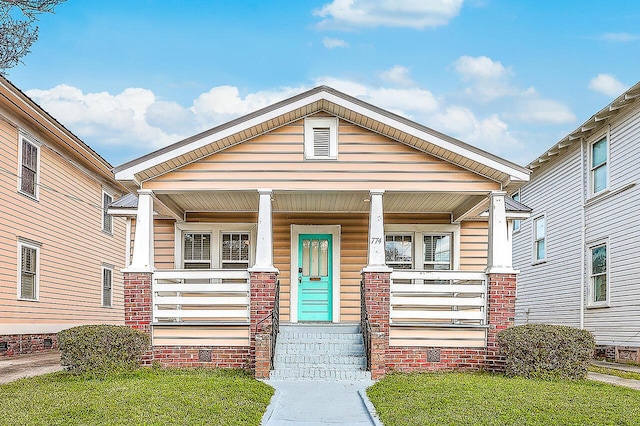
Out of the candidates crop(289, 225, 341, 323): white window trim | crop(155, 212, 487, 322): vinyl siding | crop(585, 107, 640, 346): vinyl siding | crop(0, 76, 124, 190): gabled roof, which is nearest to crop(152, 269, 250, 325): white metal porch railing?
crop(0, 76, 124, 190): gabled roof

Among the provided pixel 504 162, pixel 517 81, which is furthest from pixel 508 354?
pixel 517 81

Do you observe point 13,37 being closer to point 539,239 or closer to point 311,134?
point 311,134

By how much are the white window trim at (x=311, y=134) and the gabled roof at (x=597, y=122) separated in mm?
6989

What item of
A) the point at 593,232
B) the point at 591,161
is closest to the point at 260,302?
the point at 593,232

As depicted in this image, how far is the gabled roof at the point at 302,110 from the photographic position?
470 inches

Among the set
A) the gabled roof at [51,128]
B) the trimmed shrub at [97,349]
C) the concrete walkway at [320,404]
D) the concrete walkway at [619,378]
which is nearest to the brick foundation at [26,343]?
the gabled roof at [51,128]

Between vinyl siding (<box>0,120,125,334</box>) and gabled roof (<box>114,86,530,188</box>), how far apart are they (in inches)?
206

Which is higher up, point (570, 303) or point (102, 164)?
point (102, 164)

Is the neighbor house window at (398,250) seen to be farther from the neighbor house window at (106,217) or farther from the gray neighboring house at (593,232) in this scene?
the neighbor house window at (106,217)

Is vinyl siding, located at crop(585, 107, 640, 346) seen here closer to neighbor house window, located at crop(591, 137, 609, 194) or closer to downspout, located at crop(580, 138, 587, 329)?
neighbor house window, located at crop(591, 137, 609, 194)

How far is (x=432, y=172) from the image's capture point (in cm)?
1241

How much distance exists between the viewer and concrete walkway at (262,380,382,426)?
832 cm

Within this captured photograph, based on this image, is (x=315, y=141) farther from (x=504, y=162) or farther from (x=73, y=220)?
(x=73, y=220)

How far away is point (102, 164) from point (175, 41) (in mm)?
7977
